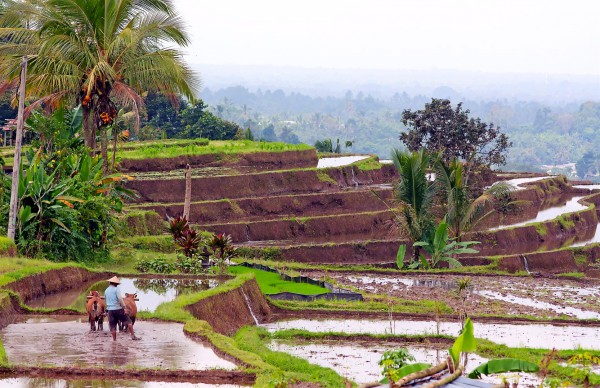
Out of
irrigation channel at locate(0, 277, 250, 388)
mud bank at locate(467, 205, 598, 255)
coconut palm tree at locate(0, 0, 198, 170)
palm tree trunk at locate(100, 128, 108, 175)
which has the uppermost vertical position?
coconut palm tree at locate(0, 0, 198, 170)

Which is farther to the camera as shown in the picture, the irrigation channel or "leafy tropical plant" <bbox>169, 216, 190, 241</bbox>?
"leafy tropical plant" <bbox>169, 216, 190, 241</bbox>

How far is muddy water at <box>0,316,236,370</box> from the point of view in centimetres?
1347

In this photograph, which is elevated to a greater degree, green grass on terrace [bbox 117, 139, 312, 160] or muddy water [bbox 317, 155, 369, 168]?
green grass on terrace [bbox 117, 139, 312, 160]

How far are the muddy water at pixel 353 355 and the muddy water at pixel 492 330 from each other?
1.20 meters

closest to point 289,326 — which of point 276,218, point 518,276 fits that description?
point 518,276

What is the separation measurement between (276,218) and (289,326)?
16762mm

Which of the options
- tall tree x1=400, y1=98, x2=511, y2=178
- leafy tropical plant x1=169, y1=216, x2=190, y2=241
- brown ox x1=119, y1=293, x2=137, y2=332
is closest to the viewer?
brown ox x1=119, y1=293, x2=137, y2=332

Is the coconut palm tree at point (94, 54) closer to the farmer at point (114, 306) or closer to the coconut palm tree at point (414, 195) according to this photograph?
the coconut palm tree at point (414, 195)

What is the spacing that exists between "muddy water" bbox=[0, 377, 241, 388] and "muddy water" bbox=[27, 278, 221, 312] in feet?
17.2

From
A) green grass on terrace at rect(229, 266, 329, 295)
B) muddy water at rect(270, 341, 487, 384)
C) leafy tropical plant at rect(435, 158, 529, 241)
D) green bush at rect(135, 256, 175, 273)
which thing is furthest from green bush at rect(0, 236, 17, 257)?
leafy tropical plant at rect(435, 158, 529, 241)

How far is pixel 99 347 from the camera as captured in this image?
14.4 m

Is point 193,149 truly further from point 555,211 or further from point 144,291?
point 144,291

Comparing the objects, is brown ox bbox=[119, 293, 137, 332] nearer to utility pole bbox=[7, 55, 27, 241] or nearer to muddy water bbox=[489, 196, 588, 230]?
utility pole bbox=[7, 55, 27, 241]

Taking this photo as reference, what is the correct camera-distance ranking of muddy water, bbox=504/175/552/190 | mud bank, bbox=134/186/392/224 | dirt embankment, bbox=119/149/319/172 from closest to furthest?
mud bank, bbox=134/186/392/224
dirt embankment, bbox=119/149/319/172
muddy water, bbox=504/175/552/190
